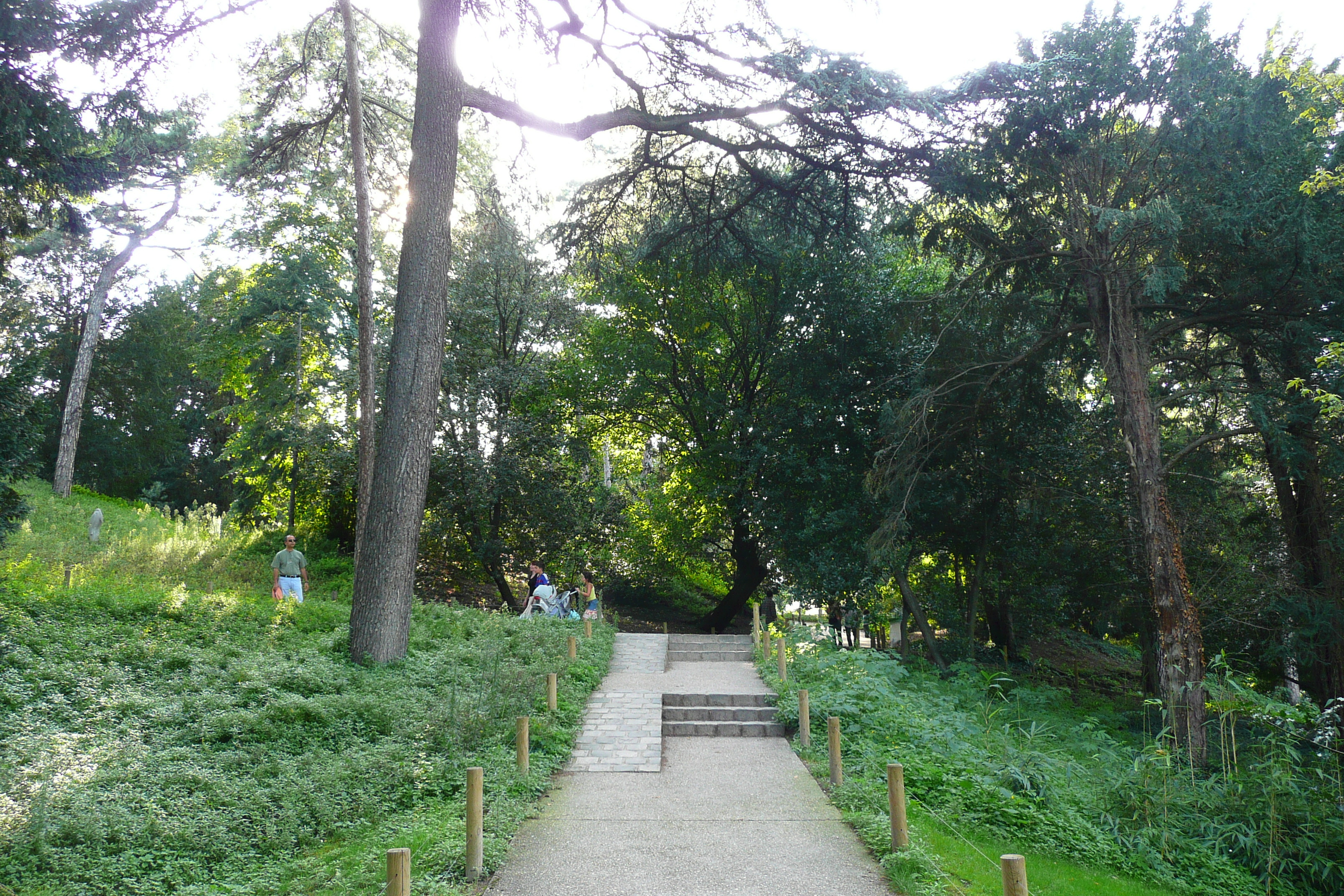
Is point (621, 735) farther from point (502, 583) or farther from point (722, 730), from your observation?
point (502, 583)

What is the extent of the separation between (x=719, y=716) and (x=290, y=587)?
27.8 feet

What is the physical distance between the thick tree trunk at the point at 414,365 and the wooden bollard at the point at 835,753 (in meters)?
6.21

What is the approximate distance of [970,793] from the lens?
8.21m

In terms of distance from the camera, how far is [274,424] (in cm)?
2298

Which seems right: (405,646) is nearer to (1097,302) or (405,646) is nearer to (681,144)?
(681,144)

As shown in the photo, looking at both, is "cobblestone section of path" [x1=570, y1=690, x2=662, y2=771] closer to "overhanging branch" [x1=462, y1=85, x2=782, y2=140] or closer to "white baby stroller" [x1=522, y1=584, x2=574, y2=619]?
"white baby stroller" [x1=522, y1=584, x2=574, y2=619]

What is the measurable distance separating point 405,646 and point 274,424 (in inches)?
560

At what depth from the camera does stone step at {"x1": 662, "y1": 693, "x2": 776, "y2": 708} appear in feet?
41.5

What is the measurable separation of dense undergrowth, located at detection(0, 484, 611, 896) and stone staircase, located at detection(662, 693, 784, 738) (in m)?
1.43

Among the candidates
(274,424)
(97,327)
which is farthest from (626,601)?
(97,327)

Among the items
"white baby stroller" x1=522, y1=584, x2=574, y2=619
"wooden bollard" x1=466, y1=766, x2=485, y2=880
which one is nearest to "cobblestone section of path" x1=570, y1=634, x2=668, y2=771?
"wooden bollard" x1=466, y1=766, x2=485, y2=880

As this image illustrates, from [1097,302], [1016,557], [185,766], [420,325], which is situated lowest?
[185,766]

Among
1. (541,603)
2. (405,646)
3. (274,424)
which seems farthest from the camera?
(274,424)

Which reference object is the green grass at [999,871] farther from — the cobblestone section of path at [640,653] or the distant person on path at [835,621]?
the distant person on path at [835,621]
